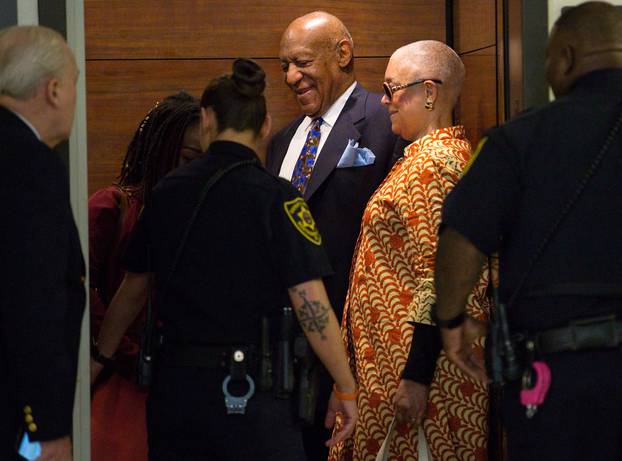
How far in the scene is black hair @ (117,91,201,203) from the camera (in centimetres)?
337

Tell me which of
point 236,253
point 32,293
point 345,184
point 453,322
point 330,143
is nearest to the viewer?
point 32,293

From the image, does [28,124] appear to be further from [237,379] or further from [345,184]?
[345,184]

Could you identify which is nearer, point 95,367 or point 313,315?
point 313,315

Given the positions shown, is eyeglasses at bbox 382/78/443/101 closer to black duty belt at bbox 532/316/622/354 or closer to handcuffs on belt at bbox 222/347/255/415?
handcuffs on belt at bbox 222/347/255/415

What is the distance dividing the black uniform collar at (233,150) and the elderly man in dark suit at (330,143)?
1.00 meters

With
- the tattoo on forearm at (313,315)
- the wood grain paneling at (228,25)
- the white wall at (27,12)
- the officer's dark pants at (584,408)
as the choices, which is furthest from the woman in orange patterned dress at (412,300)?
the white wall at (27,12)

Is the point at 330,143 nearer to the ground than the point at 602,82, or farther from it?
nearer to the ground

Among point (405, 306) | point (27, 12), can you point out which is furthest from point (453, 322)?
point (27, 12)

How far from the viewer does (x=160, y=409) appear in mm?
2572

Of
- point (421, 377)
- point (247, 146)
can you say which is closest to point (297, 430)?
point (421, 377)

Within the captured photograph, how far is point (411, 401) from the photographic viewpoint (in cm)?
296

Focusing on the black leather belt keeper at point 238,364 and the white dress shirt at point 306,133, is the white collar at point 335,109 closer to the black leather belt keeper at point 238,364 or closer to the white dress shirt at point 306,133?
the white dress shirt at point 306,133

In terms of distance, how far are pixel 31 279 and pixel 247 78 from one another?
795 millimetres

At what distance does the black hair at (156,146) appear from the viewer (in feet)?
11.1
